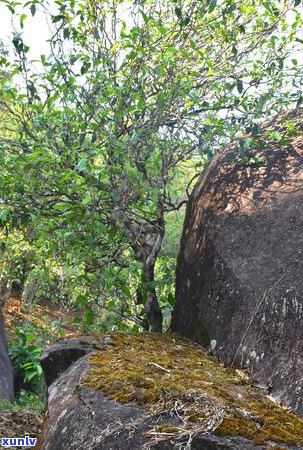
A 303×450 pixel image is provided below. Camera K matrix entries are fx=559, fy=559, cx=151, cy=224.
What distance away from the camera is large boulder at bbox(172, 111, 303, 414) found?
3.73 meters

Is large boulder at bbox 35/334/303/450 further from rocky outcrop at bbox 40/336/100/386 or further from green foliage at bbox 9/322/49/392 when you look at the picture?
green foliage at bbox 9/322/49/392

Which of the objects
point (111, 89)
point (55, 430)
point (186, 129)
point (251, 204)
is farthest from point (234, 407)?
point (186, 129)

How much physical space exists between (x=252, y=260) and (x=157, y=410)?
1880 mm

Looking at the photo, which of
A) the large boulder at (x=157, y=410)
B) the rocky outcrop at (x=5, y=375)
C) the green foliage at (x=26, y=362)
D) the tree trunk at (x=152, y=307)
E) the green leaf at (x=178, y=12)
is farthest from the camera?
the green foliage at (x=26, y=362)

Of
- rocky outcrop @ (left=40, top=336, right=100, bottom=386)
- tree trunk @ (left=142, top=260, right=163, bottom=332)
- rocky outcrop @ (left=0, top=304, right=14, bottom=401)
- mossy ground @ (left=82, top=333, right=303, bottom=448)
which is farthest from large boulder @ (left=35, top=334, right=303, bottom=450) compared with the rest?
rocky outcrop @ (left=0, top=304, right=14, bottom=401)

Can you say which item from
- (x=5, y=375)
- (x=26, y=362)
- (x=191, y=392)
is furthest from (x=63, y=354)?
(x=26, y=362)

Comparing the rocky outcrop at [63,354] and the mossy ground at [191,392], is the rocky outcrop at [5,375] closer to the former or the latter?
the rocky outcrop at [63,354]

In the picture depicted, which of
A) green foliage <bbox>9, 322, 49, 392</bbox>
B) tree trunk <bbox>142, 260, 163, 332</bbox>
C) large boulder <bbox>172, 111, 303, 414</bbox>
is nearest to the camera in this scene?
large boulder <bbox>172, 111, 303, 414</bbox>

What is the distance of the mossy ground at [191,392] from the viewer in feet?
8.47

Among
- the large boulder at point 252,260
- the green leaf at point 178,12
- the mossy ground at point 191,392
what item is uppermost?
the green leaf at point 178,12

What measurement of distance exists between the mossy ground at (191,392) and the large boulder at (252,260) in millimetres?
224

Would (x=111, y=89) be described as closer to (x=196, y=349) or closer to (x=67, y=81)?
(x=67, y=81)

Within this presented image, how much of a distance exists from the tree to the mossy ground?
146 centimetres

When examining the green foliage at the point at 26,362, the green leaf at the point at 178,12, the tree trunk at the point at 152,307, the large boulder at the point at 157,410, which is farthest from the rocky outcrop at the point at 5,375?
the green leaf at the point at 178,12
